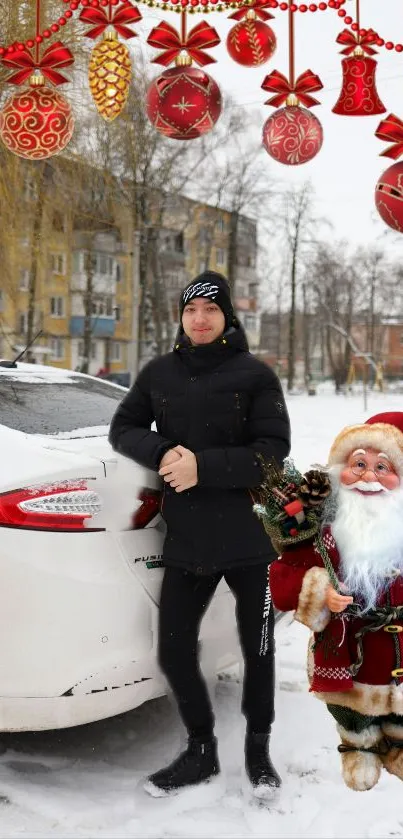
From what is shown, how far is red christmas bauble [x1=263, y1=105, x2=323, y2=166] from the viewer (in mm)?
3502

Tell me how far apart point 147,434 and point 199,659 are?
89cm

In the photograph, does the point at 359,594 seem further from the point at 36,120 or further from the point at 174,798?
the point at 36,120

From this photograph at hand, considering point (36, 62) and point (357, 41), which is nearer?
point (357, 41)

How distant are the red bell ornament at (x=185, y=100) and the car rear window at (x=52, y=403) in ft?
4.13

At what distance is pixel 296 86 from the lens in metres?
3.53

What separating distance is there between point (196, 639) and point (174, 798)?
1.81ft

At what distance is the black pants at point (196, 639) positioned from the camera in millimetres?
3029

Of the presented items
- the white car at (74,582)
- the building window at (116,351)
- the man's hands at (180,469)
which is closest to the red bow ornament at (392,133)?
the man's hands at (180,469)

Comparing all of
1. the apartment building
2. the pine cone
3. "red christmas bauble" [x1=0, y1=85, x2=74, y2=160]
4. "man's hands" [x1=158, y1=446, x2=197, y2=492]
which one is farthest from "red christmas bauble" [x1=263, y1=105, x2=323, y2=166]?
the pine cone

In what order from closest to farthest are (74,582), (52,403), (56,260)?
(74,582) → (52,403) → (56,260)

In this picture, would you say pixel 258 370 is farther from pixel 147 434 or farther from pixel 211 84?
pixel 211 84

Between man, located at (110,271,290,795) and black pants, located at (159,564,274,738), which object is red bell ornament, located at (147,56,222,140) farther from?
black pants, located at (159,564,274,738)

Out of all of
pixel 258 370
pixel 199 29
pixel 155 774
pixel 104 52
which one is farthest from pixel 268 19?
pixel 155 774

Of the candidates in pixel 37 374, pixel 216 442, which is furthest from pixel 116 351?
pixel 216 442
